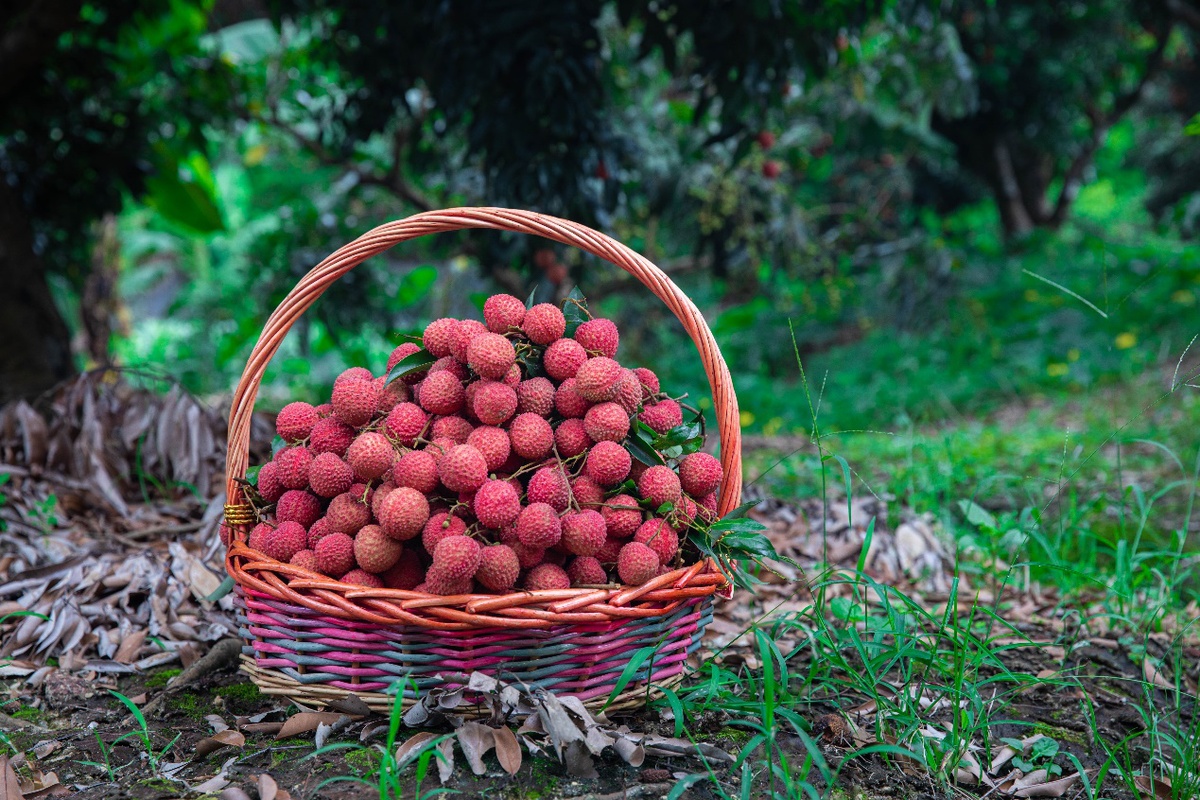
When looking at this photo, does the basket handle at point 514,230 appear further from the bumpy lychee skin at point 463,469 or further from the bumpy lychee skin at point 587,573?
the bumpy lychee skin at point 463,469

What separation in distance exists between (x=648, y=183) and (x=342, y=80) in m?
1.49

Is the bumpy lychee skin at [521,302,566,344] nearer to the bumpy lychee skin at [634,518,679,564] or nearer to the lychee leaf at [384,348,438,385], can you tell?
the lychee leaf at [384,348,438,385]

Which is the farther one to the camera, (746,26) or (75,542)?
(746,26)

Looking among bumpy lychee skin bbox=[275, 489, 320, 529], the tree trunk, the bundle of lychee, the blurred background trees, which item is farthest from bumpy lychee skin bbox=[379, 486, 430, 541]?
the tree trunk

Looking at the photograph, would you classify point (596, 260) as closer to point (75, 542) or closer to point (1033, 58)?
point (75, 542)

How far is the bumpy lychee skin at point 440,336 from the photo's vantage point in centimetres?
151

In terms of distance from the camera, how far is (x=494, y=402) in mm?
1389

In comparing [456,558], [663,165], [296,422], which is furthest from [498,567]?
[663,165]

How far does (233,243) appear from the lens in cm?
971

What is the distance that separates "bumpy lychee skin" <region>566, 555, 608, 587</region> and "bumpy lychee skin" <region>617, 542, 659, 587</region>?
0.15 feet

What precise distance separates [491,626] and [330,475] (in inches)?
16.0

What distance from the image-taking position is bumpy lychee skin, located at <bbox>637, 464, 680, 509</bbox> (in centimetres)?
137

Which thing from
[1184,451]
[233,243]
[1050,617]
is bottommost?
[1050,617]

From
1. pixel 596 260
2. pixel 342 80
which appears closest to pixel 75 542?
pixel 342 80
